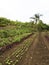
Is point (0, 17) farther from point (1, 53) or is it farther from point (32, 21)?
point (1, 53)

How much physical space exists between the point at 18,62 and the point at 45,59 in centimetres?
143

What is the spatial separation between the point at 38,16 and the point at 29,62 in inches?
1304

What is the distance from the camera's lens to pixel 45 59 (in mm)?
11086

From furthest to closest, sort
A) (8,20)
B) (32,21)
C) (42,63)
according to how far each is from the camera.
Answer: (32,21)
(8,20)
(42,63)

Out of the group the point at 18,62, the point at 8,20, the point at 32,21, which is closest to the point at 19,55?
the point at 18,62

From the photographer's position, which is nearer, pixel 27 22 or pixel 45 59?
pixel 45 59

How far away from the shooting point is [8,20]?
38375mm

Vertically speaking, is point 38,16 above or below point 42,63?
above

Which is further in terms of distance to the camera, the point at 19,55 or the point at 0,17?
the point at 0,17

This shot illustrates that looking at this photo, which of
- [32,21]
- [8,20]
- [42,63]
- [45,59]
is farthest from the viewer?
[32,21]

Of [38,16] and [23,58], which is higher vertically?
[38,16]

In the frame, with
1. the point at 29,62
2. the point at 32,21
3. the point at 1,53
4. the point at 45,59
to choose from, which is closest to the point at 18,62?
the point at 29,62

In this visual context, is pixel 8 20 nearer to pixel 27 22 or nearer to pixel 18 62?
pixel 27 22

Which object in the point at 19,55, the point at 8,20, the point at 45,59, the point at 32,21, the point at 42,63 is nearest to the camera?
the point at 42,63
